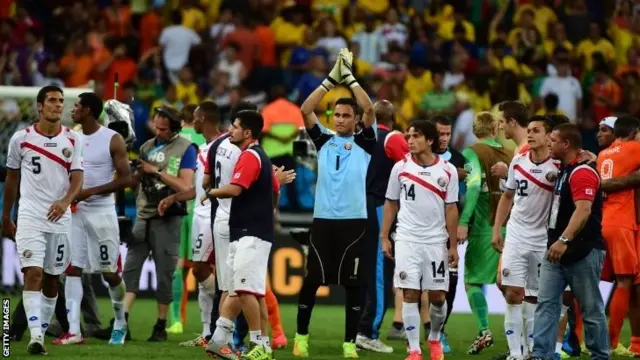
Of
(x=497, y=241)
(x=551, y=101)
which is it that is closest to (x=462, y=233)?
(x=497, y=241)

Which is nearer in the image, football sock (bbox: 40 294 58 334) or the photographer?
football sock (bbox: 40 294 58 334)

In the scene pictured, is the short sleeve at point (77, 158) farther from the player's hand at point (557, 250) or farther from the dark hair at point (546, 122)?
the player's hand at point (557, 250)

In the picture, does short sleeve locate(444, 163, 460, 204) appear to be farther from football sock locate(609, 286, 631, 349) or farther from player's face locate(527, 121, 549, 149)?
football sock locate(609, 286, 631, 349)

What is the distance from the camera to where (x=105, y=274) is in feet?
51.6

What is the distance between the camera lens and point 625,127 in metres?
15.8

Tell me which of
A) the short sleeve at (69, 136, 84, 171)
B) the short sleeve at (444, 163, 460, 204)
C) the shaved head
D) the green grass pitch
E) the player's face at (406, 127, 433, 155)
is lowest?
the green grass pitch

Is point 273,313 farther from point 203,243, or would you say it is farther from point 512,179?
point 512,179

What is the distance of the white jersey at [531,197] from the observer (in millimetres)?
14023

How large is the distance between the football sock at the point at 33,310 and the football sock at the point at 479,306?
15.5ft

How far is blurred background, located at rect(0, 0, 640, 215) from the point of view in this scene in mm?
25219

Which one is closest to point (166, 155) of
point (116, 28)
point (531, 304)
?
point (531, 304)

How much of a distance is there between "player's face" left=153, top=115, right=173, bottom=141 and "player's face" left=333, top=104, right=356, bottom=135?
227cm

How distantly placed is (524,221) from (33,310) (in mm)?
4758

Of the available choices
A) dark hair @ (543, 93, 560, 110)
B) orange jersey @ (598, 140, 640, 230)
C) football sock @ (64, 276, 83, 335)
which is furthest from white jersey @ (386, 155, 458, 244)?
dark hair @ (543, 93, 560, 110)
